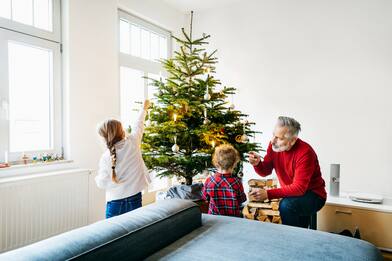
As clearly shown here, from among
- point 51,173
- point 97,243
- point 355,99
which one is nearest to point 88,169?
point 51,173

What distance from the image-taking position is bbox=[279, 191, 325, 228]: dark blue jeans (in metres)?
2.07

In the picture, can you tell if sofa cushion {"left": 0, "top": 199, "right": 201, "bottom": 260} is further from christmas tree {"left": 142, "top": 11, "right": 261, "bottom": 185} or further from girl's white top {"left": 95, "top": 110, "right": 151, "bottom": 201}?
christmas tree {"left": 142, "top": 11, "right": 261, "bottom": 185}

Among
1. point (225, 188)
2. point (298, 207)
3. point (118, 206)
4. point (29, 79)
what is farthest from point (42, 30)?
point (298, 207)

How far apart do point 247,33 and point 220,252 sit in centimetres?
374

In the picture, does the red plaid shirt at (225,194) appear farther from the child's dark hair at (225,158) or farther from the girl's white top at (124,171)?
the girl's white top at (124,171)

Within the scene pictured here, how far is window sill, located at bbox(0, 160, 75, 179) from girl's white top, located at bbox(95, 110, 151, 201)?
963 millimetres

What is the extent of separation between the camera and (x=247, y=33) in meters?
4.35

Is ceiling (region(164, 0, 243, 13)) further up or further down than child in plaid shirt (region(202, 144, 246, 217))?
further up

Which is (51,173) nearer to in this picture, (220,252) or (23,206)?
(23,206)

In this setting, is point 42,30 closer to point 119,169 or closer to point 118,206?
point 119,169

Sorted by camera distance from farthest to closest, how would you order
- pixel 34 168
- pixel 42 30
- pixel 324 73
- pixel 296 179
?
pixel 324 73, pixel 42 30, pixel 34 168, pixel 296 179

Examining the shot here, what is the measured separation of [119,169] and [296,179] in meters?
1.21

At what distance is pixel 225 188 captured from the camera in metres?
2.04

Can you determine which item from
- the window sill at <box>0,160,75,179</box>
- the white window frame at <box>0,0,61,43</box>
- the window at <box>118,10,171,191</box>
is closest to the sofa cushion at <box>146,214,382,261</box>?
the window sill at <box>0,160,75,179</box>
